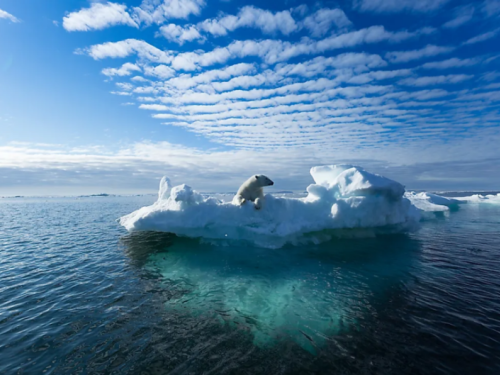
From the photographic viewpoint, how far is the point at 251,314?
18.2 feet

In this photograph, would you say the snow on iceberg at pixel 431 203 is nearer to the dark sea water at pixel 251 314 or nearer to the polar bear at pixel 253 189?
the dark sea water at pixel 251 314

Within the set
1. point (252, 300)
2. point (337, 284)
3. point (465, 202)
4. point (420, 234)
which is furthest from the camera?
point (465, 202)

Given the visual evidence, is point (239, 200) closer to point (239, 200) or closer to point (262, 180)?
point (239, 200)

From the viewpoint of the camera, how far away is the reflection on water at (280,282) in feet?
17.0

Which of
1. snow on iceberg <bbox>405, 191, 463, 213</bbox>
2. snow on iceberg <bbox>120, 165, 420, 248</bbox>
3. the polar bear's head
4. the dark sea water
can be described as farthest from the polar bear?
snow on iceberg <bbox>405, 191, 463, 213</bbox>

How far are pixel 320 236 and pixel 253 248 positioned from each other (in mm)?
4448

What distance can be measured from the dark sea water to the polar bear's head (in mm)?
3594

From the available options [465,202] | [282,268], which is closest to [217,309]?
[282,268]

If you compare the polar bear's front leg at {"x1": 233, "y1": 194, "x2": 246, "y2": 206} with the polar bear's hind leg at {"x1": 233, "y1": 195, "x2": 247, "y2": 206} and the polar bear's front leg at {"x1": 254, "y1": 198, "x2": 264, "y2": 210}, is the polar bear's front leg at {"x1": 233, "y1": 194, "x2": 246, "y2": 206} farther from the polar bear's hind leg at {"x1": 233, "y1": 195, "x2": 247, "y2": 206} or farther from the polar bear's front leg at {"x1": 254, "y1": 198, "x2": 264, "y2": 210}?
the polar bear's front leg at {"x1": 254, "y1": 198, "x2": 264, "y2": 210}

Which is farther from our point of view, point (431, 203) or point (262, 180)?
point (431, 203)

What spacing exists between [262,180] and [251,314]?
738 cm

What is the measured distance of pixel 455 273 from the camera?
8.18m

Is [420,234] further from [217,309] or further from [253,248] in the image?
[217,309]

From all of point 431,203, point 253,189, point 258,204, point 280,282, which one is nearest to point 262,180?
point 253,189
